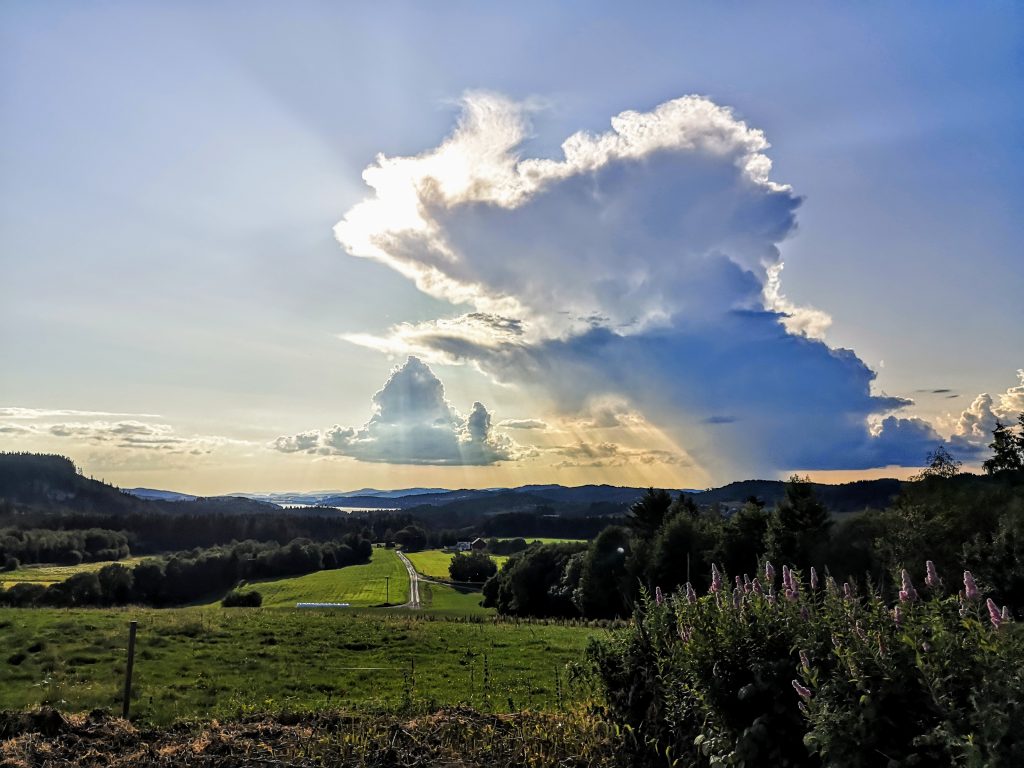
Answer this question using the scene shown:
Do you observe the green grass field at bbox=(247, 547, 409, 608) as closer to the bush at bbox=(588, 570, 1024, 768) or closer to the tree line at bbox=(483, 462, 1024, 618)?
the tree line at bbox=(483, 462, 1024, 618)

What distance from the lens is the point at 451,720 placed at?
8711 millimetres

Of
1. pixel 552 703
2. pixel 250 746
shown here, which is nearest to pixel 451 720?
Result: pixel 250 746

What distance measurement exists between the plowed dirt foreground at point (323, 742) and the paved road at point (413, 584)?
2427 inches

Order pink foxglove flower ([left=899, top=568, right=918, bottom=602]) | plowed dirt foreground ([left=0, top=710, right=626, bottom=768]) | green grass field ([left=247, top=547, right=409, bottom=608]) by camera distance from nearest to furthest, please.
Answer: pink foxglove flower ([left=899, top=568, right=918, bottom=602]), plowed dirt foreground ([left=0, top=710, right=626, bottom=768]), green grass field ([left=247, top=547, right=409, bottom=608])

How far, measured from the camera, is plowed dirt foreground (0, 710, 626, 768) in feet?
24.5

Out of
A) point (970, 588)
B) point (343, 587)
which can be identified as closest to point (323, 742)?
point (970, 588)

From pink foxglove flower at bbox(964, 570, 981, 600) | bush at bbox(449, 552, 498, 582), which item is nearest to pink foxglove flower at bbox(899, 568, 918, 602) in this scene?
pink foxglove flower at bbox(964, 570, 981, 600)

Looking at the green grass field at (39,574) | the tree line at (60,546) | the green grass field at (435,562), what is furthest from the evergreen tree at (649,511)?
the tree line at (60,546)

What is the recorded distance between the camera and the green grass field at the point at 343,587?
240 ft

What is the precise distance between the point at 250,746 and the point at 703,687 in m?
5.44

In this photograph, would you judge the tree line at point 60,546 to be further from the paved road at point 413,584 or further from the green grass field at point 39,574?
the paved road at point 413,584

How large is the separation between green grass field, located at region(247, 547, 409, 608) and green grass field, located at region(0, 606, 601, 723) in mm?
42383

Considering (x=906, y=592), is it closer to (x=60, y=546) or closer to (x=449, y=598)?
(x=449, y=598)

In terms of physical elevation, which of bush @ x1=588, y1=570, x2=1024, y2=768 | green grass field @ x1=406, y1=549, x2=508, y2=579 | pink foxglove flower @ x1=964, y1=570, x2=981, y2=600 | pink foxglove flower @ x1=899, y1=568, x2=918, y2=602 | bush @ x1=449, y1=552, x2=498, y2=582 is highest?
pink foxglove flower @ x1=964, y1=570, x2=981, y2=600
